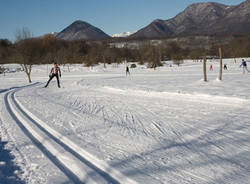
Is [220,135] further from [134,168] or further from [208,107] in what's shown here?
[208,107]

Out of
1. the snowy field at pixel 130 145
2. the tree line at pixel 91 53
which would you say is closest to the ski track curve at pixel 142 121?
the snowy field at pixel 130 145

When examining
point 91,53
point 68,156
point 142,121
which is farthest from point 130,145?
point 91,53

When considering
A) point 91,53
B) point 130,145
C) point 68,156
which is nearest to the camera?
point 68,156

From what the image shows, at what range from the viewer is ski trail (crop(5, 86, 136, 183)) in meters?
3.26

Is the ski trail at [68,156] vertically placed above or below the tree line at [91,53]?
below

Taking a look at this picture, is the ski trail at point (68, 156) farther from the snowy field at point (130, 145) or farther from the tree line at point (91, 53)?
the tree line at point (91, 53)

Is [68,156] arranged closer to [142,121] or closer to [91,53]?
[142,121]

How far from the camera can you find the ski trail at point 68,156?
3262 millimetres

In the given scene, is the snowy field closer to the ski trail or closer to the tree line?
the ski trail

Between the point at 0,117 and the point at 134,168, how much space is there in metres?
5.50

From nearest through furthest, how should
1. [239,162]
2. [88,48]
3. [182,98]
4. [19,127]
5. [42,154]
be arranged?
[239,162] < [42,154] < [19,127] < [182,98] < [88,48]

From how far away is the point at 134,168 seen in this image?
11.6ft

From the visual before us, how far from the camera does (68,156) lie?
3.94 m

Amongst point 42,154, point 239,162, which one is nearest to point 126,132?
point 42,154
